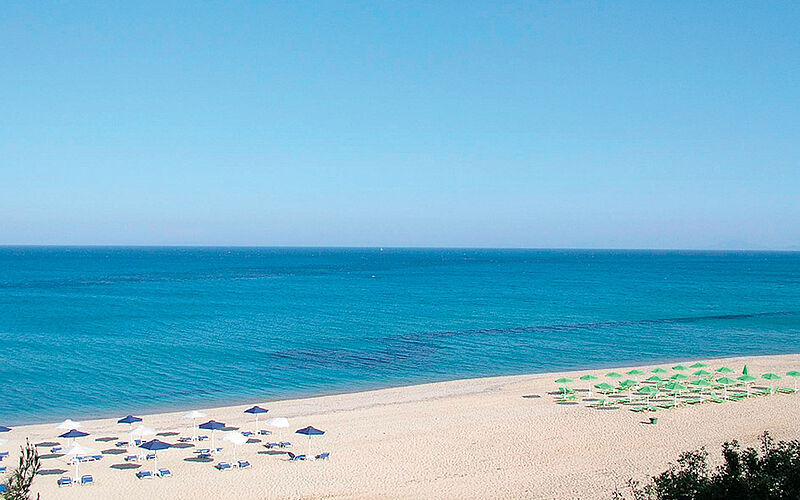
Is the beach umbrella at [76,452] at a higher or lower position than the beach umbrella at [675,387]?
lower

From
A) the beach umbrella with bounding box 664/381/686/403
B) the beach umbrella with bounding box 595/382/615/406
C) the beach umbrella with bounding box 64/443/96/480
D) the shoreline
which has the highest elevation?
the beach umbrella with bounding box 664/381/686/403

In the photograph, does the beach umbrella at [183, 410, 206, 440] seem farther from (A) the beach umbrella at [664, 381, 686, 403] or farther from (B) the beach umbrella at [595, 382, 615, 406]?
(A) the beach umbrella at [664, 381, 686, 403]

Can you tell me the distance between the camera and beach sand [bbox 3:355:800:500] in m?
23.3

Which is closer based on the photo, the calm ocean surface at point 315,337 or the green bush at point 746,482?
the green bush at point 746,482

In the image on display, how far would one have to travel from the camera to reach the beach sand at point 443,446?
2333cm

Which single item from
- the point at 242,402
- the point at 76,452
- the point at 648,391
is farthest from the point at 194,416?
the point at 648,391

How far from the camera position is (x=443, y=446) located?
92.9 feet

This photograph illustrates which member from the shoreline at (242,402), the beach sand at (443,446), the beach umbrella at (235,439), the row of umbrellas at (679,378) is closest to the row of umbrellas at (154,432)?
the beach umbrella at (235,439)

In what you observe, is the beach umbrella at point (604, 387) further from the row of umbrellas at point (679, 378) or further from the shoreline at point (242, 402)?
the shoreline at point (242, 402)

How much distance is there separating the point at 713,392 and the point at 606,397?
245 inches

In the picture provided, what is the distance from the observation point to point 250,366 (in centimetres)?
4712

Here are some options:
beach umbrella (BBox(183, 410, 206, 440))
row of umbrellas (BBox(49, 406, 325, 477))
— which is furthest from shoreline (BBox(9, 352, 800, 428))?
beach umbrella (BBox(183, 410, 206, 440))

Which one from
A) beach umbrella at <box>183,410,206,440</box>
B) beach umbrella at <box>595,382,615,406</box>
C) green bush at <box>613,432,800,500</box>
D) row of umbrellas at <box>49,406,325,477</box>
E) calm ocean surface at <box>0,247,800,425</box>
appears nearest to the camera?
green bush at <box>613,432,800,500</box>

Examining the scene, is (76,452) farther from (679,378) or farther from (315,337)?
(315,337)
